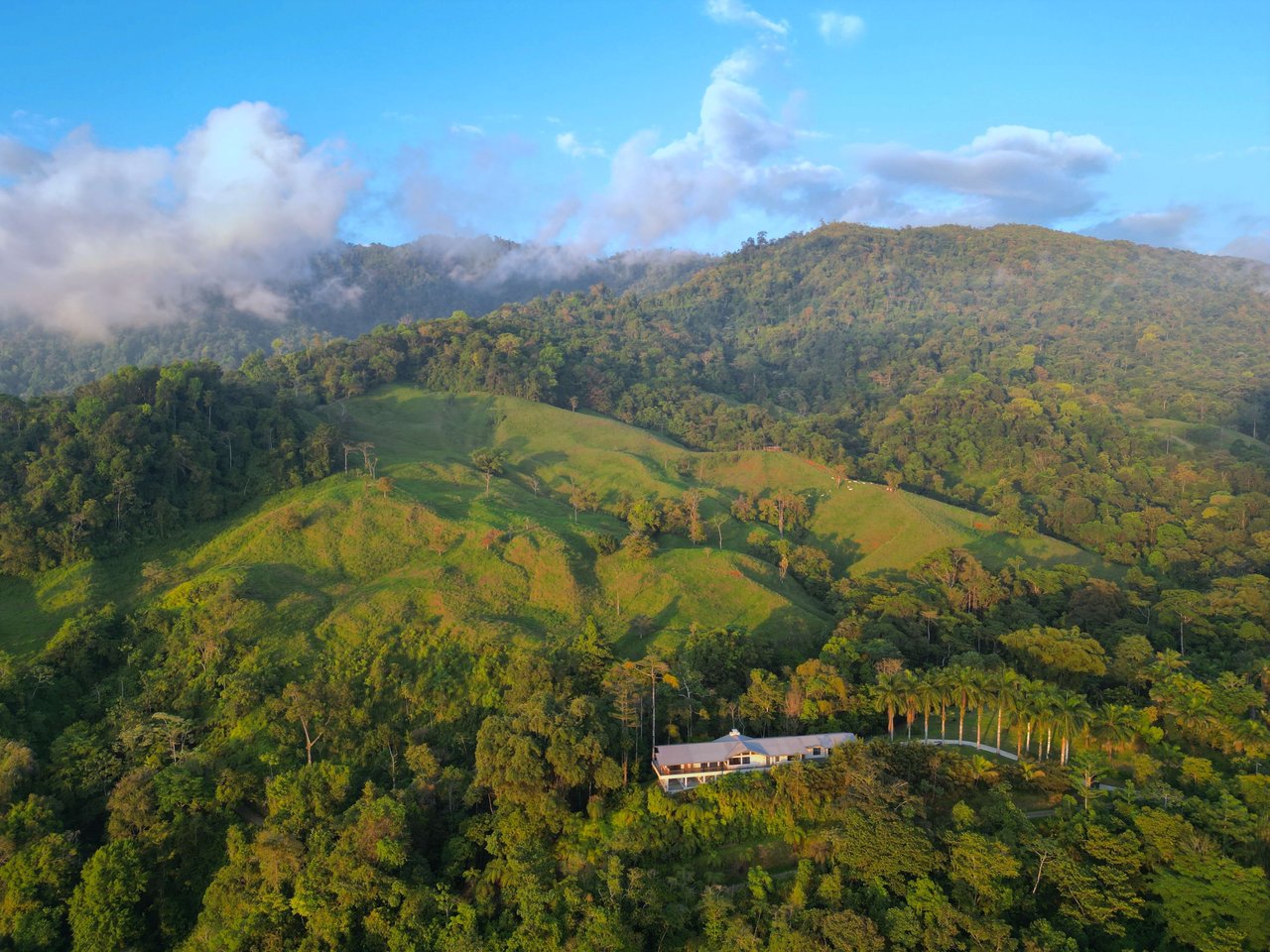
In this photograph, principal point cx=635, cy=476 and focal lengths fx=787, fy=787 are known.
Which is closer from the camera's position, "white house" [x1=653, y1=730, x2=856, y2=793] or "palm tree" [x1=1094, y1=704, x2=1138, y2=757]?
"white house" [x1=653, y1=730, x2=856, y2=793]

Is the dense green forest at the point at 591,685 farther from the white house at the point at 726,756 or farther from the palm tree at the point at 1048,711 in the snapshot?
the white house at the point at 726,756

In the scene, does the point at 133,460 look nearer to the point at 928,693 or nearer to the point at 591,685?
the point at 591,685

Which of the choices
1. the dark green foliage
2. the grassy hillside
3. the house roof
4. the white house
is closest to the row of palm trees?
the house roof

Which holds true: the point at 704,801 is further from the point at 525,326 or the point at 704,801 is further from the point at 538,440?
the point at 525,326

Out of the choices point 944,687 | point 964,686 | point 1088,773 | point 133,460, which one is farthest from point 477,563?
point 1088,773

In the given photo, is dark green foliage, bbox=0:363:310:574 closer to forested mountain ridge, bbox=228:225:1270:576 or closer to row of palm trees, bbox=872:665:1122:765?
forested mountain ridge, bbox=228:225:1270:576

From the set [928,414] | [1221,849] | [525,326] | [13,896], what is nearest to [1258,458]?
[928,414]
